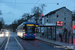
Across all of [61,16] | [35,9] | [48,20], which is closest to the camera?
[35,9]

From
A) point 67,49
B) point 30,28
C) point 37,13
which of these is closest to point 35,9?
point 37,13

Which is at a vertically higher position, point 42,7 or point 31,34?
point 42,7

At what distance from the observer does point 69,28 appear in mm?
62750

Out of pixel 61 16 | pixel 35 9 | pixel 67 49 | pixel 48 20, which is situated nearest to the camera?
pixel 67 49

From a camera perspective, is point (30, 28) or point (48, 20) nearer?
point (30, 28)

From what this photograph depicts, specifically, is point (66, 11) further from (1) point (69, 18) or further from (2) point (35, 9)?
(2) point (35, 9)

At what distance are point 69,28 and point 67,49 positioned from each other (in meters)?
53.1

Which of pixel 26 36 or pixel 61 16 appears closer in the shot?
pixel 26 36

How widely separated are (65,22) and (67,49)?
52801 mm

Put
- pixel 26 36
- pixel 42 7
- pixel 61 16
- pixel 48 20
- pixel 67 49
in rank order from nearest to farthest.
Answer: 1. pixel 67 49
2. pixel 26 36
3. pixel 42 7
4. pixel 61 16
5. pixel 48 20

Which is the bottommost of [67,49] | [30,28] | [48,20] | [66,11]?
[67,49]

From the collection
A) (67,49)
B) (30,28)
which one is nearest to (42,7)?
(30,28)

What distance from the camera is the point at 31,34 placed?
23.3m

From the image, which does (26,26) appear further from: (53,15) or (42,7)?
(53,15)
